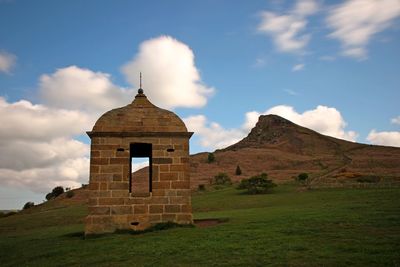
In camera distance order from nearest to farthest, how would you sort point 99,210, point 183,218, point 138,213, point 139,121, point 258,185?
point 99,210, point 138,213, point 183,218, point 139,121, point 258,185

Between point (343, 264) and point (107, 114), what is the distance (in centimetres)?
993

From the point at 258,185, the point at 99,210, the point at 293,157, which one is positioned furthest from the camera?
the point at 293,157

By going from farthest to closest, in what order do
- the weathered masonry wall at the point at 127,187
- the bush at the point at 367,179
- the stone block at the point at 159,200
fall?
the bush at the point at 367,179, the stone block at the point at 159,200, the weathered masonry wall at the point at 127,187

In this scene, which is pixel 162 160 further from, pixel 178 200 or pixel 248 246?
pixel 248 246

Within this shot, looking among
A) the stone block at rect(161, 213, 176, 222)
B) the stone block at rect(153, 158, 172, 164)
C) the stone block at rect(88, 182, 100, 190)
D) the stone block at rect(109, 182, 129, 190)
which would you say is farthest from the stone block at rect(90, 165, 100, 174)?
the stone block at rect(161, 213, 176, 222)

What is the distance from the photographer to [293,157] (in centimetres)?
8681

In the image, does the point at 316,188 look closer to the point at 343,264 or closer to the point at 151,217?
the point at 151,217

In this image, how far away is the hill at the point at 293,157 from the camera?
208 ft

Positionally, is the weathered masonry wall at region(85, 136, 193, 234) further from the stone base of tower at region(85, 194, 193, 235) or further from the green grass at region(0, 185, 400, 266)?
the green grass at region(0, 185, 400, 266)

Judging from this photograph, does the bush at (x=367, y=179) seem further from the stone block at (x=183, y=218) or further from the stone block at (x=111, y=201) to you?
the stone block at (x=111, y=201)

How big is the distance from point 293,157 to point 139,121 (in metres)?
75.6

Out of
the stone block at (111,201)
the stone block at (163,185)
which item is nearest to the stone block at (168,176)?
the stone block at (163,185)

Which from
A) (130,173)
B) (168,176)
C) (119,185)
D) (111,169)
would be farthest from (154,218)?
(111,169)

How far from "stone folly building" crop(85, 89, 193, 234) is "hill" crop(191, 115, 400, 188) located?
3181cm
